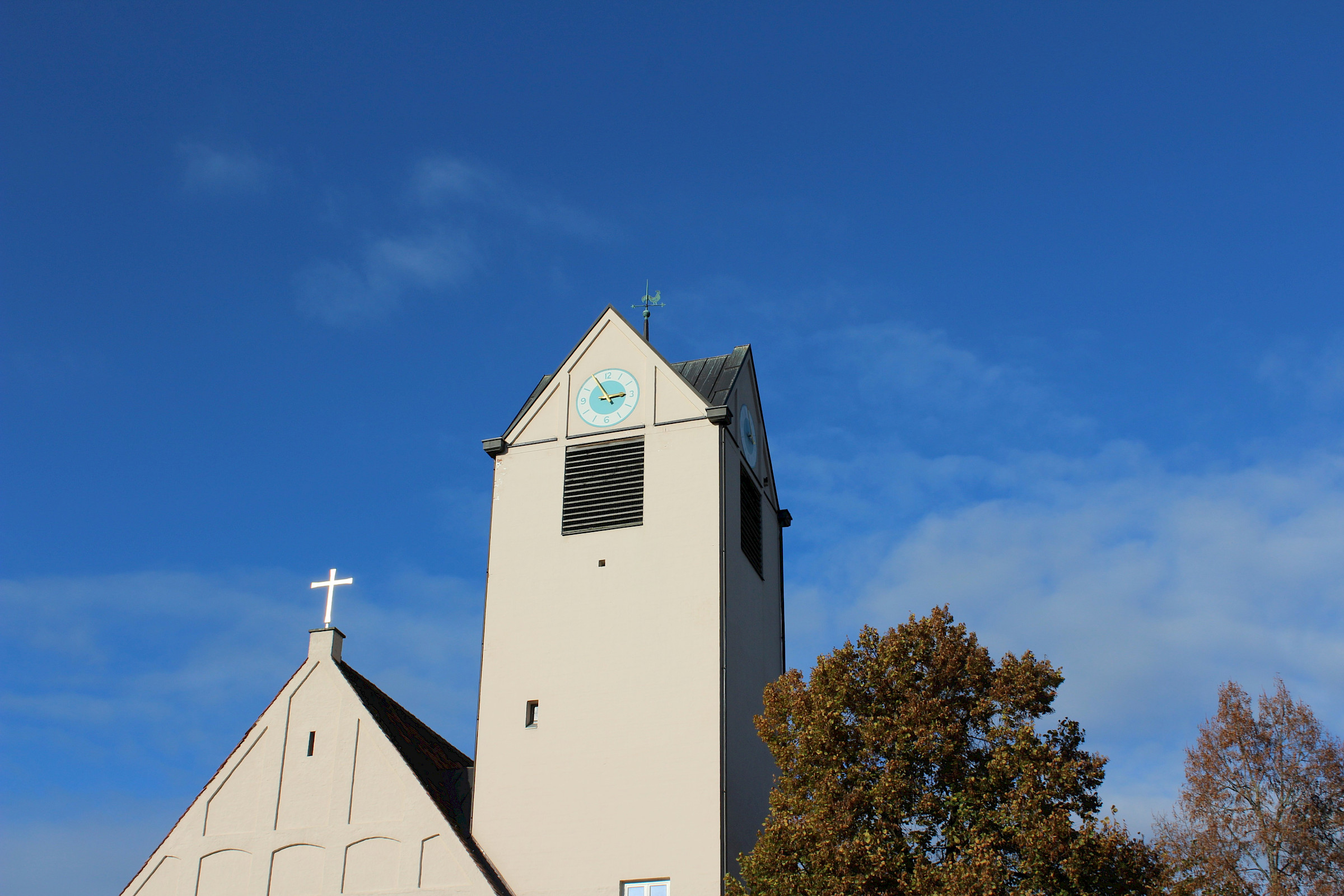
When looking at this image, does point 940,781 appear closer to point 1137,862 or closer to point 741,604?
point 1137,862

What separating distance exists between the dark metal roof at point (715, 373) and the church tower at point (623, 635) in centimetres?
11

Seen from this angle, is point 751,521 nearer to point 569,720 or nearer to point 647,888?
point 569,720

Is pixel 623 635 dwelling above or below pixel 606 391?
below

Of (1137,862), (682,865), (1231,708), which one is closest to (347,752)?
(682,865)

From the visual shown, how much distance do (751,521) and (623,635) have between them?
549 centimetres

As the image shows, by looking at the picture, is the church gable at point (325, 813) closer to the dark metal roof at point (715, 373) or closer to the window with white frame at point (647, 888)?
the window with white frame at point (647, 888)

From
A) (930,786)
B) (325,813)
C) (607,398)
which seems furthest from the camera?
(607,398)

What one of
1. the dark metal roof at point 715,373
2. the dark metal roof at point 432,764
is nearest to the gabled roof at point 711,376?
the dark metal roof at point 715,373

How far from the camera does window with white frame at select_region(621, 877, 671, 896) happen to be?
81.6 feet

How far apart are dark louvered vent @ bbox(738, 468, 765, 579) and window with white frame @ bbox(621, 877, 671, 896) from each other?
830 centimetres

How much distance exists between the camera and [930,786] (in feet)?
71.4

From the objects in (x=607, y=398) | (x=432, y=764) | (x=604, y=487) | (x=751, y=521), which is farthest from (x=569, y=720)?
(x=607, y=398)

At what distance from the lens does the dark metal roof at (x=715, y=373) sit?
103 ft

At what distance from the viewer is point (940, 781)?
21.8 m
